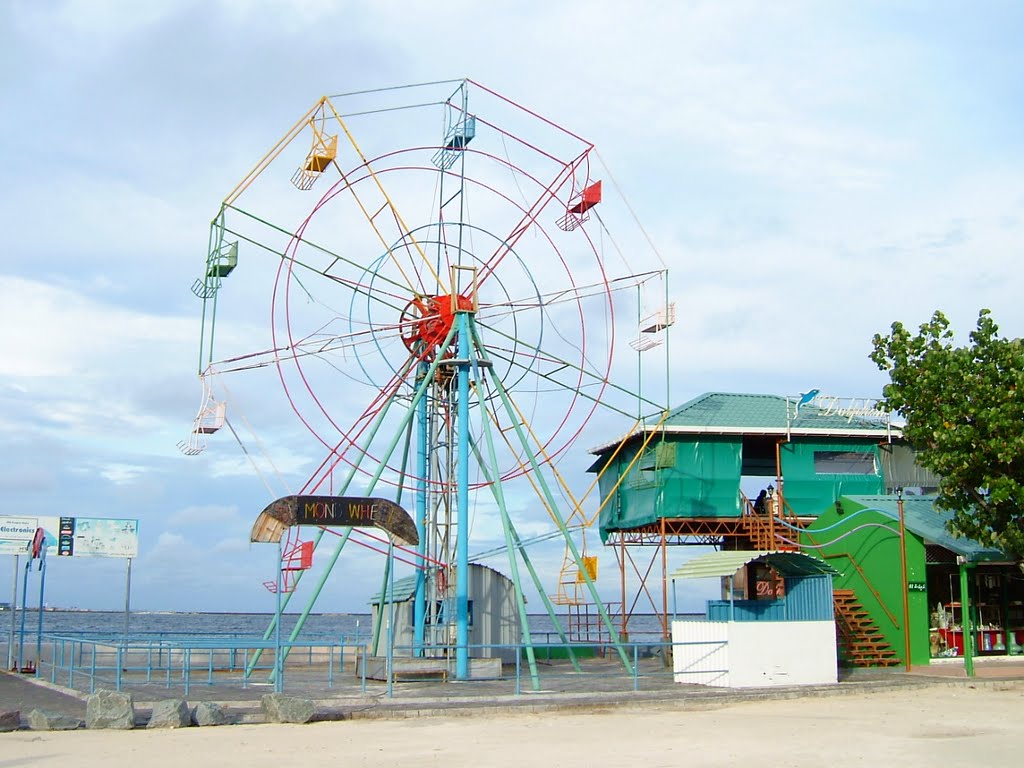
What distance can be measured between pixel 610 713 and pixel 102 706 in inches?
354

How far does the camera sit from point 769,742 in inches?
680

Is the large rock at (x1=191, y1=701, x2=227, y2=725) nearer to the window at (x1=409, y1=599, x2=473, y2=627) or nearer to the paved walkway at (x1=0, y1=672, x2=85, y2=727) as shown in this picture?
the paved walkway at (x1=0, y1=672, x2=85, y2=727)

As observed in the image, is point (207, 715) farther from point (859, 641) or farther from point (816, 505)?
point (816, 505)

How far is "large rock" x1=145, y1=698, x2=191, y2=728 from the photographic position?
19.1 m

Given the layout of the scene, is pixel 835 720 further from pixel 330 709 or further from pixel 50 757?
pixel 50 757

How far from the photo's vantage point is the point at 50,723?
744 inches

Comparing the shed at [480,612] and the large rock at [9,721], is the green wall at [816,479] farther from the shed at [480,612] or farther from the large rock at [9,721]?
the large rock at [9,721]

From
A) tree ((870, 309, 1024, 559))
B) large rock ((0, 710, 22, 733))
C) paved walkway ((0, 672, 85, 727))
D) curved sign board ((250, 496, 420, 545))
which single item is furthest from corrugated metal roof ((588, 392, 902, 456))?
large rock ((0, 710, 22, 733))

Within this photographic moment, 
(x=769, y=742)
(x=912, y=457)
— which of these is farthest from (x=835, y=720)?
(x=912, y=457)

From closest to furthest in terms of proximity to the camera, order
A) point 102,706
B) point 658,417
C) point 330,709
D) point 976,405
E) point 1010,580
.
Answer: point 102,706 < point 330,709 < point 976,405 < point 1010,580 < point 658,417

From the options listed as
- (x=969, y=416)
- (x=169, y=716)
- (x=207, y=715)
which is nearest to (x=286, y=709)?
(x=207, y=715)

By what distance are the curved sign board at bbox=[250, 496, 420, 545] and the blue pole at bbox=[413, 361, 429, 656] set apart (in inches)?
188

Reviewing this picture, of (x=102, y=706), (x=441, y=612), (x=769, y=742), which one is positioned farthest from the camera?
(x=441, y=612)

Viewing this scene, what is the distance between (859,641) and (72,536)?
22.5m
